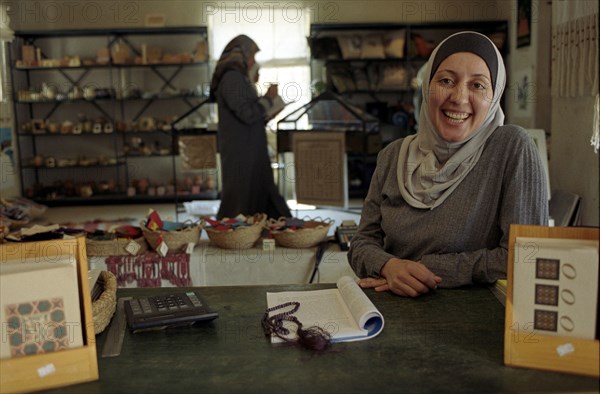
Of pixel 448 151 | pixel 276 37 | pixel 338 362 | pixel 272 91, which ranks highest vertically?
pixel 276 37

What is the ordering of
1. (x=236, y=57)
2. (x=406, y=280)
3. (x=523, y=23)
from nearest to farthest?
1. (x=406, y=280)
2. (x=236, y=57)
3. (x=523, y=23)

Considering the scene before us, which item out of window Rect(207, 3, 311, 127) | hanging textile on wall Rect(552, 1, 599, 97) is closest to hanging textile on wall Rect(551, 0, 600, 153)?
hanging textile on wall Rect(552, 1, 599, 97)

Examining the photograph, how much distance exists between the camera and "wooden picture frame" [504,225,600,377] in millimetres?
957

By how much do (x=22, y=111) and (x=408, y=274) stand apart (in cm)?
701

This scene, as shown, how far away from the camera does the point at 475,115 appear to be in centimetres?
157

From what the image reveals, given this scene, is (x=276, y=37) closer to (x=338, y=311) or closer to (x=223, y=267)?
(x=223, y=267)

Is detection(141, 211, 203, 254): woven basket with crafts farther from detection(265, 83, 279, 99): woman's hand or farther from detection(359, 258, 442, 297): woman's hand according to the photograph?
detection(265, 83, 279, 99): woman's hand

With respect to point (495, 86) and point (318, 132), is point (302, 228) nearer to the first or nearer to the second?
point (318, 132)

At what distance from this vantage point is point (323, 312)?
1284 mm

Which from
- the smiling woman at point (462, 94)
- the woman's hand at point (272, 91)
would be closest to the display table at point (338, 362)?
the smiling woman at point (462, 94)

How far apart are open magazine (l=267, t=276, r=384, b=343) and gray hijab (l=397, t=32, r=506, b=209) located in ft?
1.15

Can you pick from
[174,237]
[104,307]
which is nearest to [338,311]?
[104,307]

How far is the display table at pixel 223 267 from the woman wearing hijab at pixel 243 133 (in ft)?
4.55

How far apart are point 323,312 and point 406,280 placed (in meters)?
0.25
